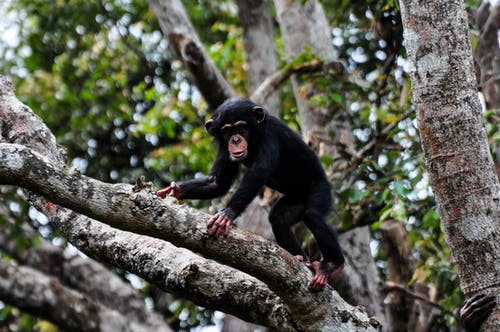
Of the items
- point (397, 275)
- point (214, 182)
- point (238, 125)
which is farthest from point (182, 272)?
point (397, 275)

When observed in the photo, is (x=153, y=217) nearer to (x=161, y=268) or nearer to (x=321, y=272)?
(x=161, y=268)

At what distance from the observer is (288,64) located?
24.8 ft

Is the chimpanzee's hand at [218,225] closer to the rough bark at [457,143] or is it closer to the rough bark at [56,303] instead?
the rough bark at [457,143]

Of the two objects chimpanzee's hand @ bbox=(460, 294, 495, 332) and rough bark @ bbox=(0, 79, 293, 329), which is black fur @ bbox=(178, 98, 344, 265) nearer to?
rough bark @ bbox=(0, 79, 293, 329)

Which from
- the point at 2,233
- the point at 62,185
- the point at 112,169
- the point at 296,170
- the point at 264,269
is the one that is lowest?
the point at 112,169

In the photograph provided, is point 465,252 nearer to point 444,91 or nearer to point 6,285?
point 444,91

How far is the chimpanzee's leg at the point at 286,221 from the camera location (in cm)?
533

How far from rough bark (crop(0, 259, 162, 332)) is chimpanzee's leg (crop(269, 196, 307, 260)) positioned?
1135mm

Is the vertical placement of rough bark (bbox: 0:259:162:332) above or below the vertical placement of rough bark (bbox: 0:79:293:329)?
below

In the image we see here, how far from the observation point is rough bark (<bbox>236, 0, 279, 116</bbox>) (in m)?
9.31

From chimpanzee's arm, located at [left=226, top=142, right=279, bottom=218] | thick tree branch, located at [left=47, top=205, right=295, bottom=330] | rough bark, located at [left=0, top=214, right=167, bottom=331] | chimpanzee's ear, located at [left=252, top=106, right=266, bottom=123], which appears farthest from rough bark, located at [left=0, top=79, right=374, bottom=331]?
chimpanzee's ear, located at [left=252, top=106, right=266, bottom=123]

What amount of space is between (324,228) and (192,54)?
2.82 metres

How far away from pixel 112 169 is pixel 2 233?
5054 mm

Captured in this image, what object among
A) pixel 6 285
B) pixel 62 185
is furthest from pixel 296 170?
pixel 62 185
